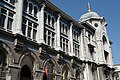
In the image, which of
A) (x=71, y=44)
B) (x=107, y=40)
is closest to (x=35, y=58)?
(x=71, y=44)

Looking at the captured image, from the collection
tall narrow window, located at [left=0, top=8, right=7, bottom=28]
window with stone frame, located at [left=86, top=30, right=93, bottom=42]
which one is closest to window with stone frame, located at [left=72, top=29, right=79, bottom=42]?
window with stone frame, located at [left=86, top=30, right=93, bottom=42]

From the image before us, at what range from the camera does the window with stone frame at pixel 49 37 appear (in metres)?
26.5

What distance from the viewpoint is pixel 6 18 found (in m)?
21.0

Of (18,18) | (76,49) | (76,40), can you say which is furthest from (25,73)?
(76,40)

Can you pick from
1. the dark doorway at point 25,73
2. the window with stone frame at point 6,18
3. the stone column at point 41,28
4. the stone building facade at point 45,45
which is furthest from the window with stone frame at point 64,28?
the window with stone frame at point 6,18

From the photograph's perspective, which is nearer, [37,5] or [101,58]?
[37,5]

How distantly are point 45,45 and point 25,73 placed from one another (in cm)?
458

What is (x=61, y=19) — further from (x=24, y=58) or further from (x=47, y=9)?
(x=24, y=58)

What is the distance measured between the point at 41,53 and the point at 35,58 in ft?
3.68

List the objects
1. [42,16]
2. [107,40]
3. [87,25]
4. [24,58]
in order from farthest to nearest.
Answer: [107,40], [87,25], [42,16], [24,58]

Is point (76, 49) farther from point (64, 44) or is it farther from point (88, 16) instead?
point (88, 16)

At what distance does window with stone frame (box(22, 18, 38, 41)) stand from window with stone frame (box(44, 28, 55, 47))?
2.08 m

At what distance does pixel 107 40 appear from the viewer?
44156 mm

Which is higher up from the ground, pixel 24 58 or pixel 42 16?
pixel 42 16
